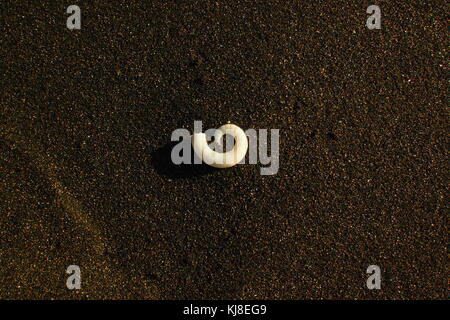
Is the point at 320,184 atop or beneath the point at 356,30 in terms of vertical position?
beneath

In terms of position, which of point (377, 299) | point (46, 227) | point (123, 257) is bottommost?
point (377, 299)

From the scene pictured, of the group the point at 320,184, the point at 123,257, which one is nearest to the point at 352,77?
the point at 320,184

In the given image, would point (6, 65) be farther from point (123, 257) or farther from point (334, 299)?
point (334, 299)
